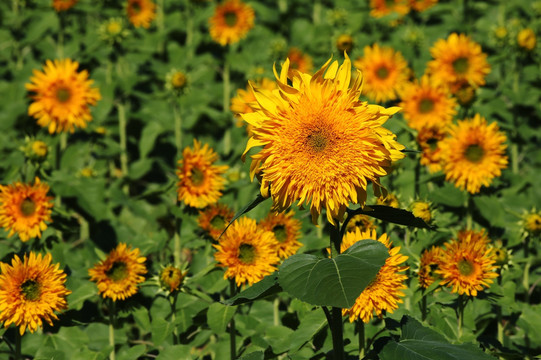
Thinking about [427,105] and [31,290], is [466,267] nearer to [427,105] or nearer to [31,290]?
A: [427,105]

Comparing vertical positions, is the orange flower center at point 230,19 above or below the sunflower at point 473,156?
above

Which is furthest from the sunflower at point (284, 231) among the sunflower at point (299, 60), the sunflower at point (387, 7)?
the sunflower at point (387, 7)

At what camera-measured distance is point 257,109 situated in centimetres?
214

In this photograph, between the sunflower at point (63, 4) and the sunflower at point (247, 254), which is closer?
the sunflower at point (247, 254)

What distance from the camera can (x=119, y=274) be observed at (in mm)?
3150

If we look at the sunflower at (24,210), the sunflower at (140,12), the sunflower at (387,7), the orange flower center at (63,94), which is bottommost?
the sunflower at (24,210)

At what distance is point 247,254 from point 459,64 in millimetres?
2364

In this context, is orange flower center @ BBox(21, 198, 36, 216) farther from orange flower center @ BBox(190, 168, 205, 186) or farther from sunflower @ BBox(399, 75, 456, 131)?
sunflower @ BBox(399, 75, 456, 131)

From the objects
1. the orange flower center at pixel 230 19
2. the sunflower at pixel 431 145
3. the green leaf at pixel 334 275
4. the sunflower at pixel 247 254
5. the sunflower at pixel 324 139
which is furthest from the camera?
the orange flower center at pixel 230 19

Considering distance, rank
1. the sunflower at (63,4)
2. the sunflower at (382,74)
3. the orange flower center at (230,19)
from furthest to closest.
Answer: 1. the orange flower center at (230,19)
2. the sunflower at (63,4)
3. the sunflower at (382,74)

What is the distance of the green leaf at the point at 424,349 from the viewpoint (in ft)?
6.84

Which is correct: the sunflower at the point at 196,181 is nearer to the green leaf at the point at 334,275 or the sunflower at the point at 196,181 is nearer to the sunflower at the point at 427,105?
the sunflower at the point at 427,105

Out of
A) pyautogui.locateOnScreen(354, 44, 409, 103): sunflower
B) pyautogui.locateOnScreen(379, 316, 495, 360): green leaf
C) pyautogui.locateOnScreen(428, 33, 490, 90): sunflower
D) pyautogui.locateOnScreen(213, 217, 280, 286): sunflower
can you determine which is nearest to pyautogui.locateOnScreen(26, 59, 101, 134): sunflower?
pyautogui.locateOnScreen(213, 217, 280, 286): sunflower

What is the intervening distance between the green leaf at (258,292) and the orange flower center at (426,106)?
234cm
